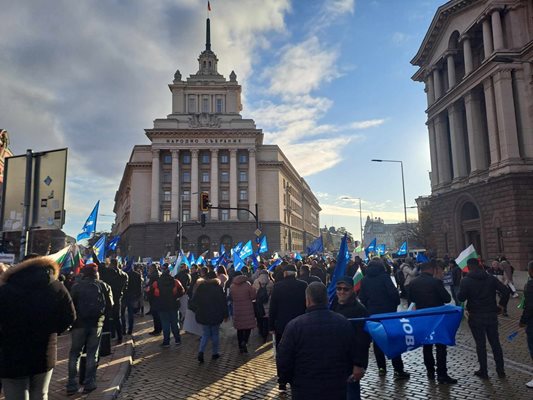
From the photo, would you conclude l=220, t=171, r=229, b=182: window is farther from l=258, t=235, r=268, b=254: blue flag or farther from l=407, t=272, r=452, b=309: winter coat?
l=407, t=272, r=452, b=309: winter coat

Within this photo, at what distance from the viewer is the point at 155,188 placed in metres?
64.2

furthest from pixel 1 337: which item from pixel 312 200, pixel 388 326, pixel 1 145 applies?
pixel 312 200

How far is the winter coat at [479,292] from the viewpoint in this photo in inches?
275

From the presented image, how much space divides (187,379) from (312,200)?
392 feet

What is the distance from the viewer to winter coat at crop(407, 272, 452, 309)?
23.6ft

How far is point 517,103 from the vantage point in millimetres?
29797

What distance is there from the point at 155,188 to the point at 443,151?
4224 centimetres

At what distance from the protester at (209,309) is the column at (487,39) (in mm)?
30376

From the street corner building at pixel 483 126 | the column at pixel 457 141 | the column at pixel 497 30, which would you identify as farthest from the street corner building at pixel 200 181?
the column at pixel 497 30

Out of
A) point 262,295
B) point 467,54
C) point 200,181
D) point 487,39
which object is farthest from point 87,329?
point 200,181

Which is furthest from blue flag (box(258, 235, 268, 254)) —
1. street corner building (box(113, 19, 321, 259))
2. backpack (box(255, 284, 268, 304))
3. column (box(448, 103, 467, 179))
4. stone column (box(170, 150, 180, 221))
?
stone column (box(170, 150, 180, 221))

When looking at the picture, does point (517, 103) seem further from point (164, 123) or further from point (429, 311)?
point (164, 123)

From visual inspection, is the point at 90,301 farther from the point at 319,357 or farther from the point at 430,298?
the point at 430,298

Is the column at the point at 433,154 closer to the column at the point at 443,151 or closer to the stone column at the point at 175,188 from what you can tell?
the column at the point at 443,151
